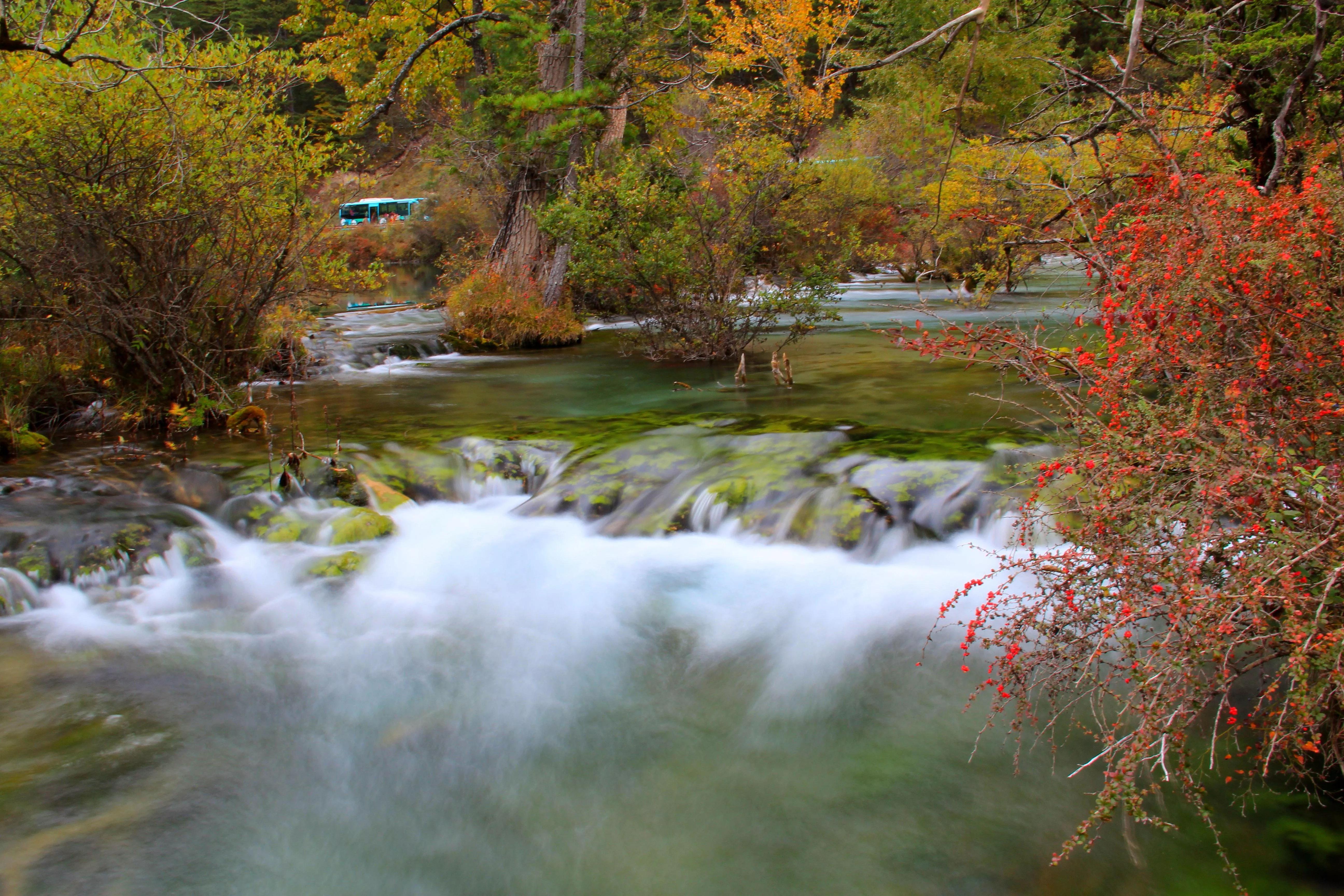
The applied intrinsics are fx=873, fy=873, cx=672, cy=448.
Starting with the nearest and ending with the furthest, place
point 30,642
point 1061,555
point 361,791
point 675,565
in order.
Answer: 1. point 1061,555
2. point 361,791
3. point 30,642
4. point 675,565

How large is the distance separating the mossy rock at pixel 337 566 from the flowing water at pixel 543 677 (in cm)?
2

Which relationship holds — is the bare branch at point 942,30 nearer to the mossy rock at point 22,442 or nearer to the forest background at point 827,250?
the forest background at point 827,250

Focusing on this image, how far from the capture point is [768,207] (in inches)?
520

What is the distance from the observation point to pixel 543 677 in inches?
225

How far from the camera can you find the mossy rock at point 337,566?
6898 mm

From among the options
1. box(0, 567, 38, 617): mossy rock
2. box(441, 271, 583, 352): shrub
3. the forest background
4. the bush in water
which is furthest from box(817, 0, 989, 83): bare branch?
box(441, 271, 583, 352): shrub

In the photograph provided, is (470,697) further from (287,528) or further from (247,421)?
(247,421)

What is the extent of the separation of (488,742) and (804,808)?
1856 mm

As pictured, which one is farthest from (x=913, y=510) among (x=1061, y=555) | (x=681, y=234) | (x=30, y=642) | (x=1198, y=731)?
(x=681, y=234)

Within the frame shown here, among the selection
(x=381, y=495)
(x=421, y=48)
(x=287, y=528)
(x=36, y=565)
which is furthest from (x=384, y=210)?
(x=36, y=565)

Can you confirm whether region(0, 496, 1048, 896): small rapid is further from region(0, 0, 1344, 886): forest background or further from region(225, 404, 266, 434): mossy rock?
region(225, 404, 266, 434): mossy rock

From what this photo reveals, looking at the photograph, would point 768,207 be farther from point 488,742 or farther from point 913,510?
point 488,742

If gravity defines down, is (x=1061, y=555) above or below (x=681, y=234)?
below

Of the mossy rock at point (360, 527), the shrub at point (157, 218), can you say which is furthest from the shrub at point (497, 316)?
the mossy rock at point (360, 527)
